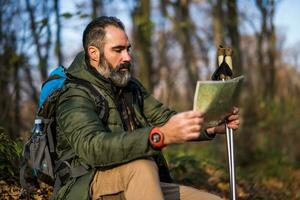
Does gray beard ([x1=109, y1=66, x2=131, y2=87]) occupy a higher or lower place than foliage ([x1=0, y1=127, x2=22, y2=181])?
higher

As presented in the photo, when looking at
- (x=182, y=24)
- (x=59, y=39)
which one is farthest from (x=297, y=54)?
(x=59, y=39)

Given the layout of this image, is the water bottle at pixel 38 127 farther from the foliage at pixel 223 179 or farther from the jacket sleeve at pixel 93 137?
the foliage at pixel 223 179

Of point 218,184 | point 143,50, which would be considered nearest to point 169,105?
point 143,50

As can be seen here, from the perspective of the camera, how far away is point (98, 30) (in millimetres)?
3754

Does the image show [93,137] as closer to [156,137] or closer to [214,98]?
[156,137]

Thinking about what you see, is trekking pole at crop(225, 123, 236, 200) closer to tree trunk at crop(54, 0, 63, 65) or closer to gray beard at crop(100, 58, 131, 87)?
gray beard at crop(100, 58, 131, 87)

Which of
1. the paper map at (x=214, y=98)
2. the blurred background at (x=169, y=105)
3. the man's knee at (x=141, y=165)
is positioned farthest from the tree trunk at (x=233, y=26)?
the man's knee at (x=141, y=165)

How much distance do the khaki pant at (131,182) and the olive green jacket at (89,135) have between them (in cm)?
6

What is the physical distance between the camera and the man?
3.12 metres

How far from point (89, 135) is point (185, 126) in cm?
66

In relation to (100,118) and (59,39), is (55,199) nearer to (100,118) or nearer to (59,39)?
(100,118)

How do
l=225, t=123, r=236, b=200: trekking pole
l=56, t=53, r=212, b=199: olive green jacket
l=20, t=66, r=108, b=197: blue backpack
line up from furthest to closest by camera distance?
l=225, t=123, r=236, b=200: trekking pole < l=20, t=66, r=108, b=197: blue backpack < l=56, t=53, r=212, b=199: olive green jacket

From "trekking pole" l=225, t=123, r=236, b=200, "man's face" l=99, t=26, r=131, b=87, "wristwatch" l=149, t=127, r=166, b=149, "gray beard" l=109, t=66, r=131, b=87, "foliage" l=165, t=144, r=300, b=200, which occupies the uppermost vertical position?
"man's face" l=99, t=26, r=131, b=87

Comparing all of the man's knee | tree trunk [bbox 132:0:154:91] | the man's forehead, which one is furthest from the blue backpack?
tree trunk [bbox 132:0:154:91]
